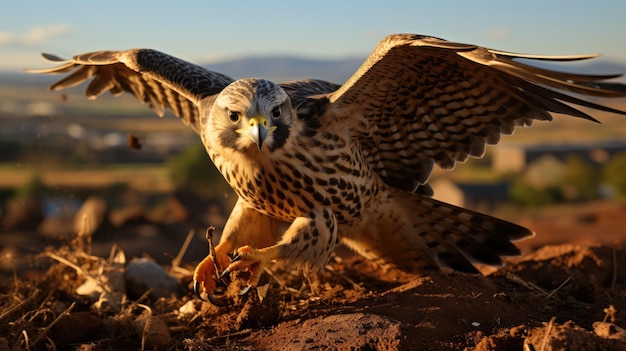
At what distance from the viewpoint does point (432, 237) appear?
5316 millimetres

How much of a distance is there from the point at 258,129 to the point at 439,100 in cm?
145

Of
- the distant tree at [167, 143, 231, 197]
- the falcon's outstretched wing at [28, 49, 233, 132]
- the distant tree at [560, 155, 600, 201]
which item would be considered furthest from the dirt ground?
the distant tree at [560, 155, 600, 201]

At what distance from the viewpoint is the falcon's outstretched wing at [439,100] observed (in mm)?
3834

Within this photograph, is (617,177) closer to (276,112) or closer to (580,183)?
(580,183)

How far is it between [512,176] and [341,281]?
4574 centimetres

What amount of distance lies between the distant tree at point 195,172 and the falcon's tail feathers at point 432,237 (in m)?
Answer: 27.5

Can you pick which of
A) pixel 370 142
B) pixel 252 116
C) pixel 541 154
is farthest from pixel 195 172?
pixel 252 116

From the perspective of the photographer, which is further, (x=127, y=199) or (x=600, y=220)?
(x=127, y=199)

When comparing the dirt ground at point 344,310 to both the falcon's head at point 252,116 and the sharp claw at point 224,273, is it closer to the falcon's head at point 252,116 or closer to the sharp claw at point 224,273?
the sharp claw at point 224,273

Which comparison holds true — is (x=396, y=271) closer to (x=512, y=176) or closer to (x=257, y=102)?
(x=257, y=102)

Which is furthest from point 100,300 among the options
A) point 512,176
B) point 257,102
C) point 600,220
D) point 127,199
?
point 512,176

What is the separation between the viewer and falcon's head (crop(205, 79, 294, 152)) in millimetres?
3895

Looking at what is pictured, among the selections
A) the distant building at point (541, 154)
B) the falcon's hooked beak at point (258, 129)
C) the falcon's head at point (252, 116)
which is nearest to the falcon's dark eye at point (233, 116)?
the falcon's head at point (252, 116)

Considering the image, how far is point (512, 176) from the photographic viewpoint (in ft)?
161
